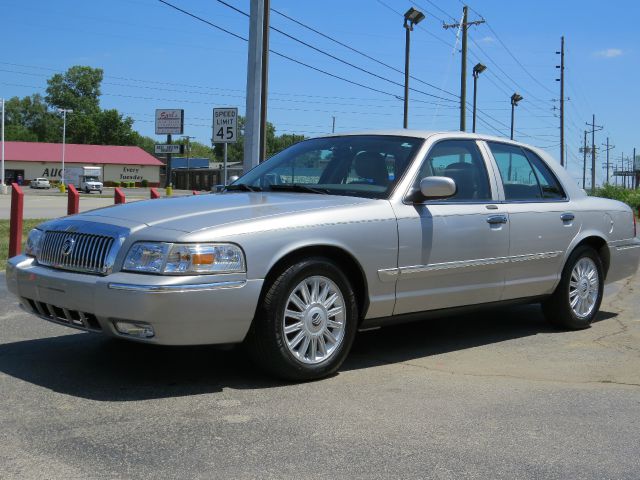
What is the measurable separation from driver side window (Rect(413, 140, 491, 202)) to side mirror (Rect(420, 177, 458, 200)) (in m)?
0.32

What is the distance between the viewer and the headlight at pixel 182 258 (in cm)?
433

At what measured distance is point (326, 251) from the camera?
194 inches

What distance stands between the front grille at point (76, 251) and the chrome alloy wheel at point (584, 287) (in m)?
4.11

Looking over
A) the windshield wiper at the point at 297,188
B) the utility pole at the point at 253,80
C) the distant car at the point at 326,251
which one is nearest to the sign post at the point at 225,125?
the utility pole at the point at 253,80

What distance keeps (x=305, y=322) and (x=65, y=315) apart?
1451 millimetres

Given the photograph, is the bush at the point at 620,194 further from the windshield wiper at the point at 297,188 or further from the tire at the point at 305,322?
the tire at the point at 305,322

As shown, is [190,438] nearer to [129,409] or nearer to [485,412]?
[129,409]

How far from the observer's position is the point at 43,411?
13.6ft

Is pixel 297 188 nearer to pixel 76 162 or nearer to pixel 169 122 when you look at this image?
pixel 169 122

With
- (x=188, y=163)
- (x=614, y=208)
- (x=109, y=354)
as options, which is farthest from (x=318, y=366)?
(x=188, y=163)

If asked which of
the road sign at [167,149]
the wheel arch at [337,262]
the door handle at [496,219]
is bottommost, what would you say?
the wheel arch at [337,262]

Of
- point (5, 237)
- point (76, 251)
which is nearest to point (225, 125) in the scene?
point (5, 237)

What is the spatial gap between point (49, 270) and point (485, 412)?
9.10ft

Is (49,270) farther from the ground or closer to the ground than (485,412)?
farther from the ground
